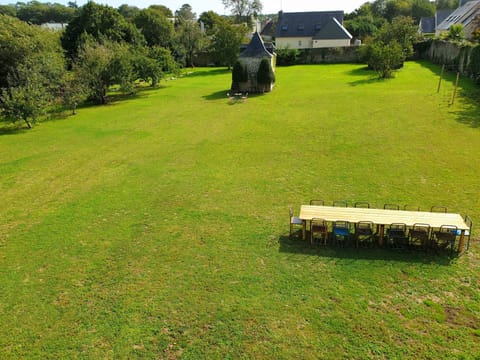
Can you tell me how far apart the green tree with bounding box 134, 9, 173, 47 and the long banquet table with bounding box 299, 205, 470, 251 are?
4763 centimetres

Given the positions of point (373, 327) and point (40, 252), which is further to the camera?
point (40, 252)

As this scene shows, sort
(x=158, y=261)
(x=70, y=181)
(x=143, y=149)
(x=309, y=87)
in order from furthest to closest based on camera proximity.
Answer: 1. (x=309, y=87)
2. (x=143, y=149)
3. (x=70, y=181)
4. (x=158, y=261)

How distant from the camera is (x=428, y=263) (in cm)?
820

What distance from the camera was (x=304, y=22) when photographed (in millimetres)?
58250

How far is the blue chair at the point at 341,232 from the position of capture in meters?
8.88

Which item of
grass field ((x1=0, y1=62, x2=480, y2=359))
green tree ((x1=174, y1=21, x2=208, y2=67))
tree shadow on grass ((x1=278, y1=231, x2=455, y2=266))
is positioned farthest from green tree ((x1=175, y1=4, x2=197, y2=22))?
tree shadow on grass ((x1=278, y1=231, x2=455, y2=266))

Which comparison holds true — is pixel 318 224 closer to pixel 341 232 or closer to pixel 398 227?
pixel 341 232

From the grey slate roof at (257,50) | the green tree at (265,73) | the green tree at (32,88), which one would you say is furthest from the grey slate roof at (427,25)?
the green tree at (32,88)

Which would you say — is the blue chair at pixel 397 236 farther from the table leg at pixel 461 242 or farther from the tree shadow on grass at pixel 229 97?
the tree shadow on grass at pixel 229 97

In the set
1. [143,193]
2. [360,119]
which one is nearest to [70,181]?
[143,193]

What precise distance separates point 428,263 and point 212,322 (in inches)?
210

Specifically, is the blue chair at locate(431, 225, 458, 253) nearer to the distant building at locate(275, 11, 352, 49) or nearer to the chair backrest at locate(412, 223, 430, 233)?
the chair backrest at locate(412, 223, 430, 233)

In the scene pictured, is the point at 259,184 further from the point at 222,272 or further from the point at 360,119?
the point at 360,119

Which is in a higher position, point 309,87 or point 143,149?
point 309,87
